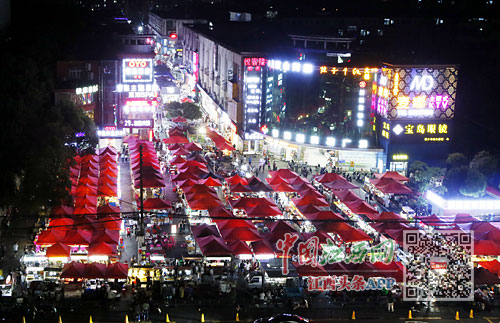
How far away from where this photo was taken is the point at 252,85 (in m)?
61.1

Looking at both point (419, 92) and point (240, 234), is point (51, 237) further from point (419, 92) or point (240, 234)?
point (419, 92)

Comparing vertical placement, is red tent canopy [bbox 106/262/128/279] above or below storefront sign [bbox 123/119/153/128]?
below

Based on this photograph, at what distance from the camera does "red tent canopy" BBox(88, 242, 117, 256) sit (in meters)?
32.2

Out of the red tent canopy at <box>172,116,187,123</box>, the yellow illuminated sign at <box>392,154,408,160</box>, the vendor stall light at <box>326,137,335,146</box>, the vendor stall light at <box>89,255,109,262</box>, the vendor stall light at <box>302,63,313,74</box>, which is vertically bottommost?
the vendor stall light at <box>89,255,109,262</box>

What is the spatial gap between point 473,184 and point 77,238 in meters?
26.8

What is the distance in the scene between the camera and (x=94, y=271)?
29.7 m

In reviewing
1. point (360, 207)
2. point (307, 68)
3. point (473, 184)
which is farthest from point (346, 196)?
point (307, 68)

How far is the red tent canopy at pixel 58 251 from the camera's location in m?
31.7

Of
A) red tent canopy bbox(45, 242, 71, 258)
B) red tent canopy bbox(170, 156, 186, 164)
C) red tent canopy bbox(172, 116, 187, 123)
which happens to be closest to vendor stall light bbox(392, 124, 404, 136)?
red tent canopy bbox(170, 156, 186, 164)

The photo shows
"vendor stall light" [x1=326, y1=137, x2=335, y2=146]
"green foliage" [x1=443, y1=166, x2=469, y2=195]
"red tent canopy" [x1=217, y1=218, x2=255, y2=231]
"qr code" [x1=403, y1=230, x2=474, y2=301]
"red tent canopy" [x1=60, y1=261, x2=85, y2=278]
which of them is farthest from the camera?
"vendor stall light" [x1=326, y1=137, x2=335, y2=146]

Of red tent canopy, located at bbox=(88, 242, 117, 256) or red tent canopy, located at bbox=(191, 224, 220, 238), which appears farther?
red tent canopy, located at bbox=(191, 224, 220, 238)

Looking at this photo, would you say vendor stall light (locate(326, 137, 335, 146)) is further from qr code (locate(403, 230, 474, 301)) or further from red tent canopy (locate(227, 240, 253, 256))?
red tent canopy (locate(227, 240, 253, 256))

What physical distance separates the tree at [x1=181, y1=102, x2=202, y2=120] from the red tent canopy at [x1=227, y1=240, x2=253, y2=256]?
41363mm

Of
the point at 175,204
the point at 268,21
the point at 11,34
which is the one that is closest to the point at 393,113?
the point at 175,204
